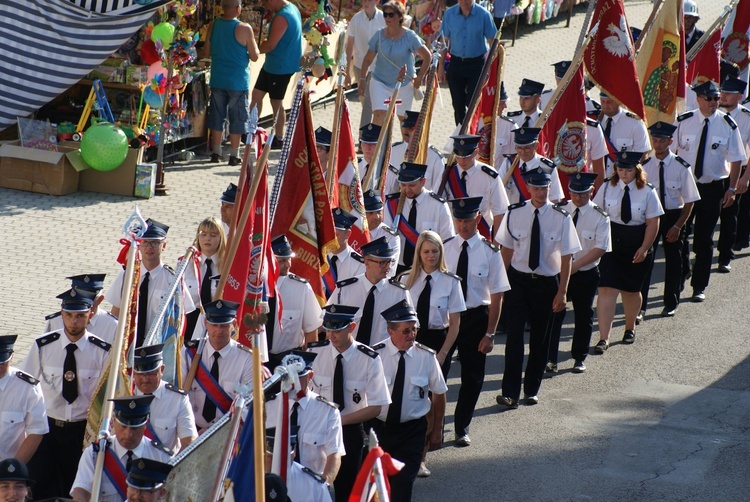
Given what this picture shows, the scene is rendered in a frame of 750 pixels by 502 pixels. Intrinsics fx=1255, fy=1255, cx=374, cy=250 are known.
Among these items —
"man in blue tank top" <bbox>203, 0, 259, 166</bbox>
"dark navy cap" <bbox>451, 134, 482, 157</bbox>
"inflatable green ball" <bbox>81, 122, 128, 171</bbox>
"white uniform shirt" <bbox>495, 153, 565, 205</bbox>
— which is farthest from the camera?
"man in blue tank top" <bbox>203, 0, 259, 166</bbox>

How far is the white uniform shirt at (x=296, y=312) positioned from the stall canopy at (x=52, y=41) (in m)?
6.10

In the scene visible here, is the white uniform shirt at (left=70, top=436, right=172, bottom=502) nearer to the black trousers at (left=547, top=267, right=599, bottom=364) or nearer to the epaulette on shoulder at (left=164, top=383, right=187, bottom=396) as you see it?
the epaulette on shoulder at (left=164, top=383, right=187, bottom=396)

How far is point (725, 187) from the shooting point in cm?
1406

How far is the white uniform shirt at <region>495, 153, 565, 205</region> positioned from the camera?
12586 mm

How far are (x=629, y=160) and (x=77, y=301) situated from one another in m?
5.87

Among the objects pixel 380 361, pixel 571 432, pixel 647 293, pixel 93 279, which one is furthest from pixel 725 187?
pixel 93 279

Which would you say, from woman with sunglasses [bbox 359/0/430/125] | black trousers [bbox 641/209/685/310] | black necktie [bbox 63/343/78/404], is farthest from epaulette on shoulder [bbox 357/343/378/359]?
woman with sunglasses [bbox 359/0/430/125]

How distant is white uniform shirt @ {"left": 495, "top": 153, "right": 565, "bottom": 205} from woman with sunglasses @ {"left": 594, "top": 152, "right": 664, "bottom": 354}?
0.66 m

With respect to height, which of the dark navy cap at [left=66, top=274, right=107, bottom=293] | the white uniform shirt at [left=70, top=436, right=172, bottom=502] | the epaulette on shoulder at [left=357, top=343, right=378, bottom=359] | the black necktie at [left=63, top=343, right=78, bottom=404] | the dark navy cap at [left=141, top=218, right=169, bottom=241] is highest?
the dark navy cap at [left=141, top=218, right=169, bottom=241]

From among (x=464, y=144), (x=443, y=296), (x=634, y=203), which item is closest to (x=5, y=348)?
(x=443, y=296)

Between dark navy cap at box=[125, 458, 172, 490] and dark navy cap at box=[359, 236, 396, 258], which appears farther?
dark navy cap at box=[359, 236, 396, 258]

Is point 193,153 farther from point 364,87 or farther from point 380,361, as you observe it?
point 380,361

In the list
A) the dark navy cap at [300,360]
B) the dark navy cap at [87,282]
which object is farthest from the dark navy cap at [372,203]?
the dark navy cap at [300,360]

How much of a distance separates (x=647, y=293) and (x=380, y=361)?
5692 millimetres
